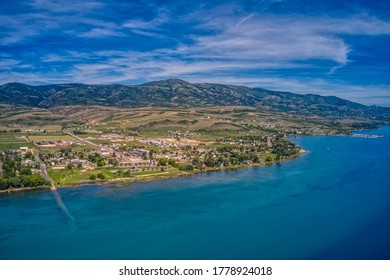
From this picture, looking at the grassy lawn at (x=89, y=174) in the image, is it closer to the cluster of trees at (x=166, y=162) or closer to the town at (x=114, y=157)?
the town at (x=114, y=157)

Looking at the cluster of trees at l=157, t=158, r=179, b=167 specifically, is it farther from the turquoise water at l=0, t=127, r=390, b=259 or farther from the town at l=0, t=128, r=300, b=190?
the turquoise water at l=0, t=127, r=390, b=259

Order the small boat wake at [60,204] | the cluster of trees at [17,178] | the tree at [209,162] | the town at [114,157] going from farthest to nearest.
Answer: the tree at [209,162]
the town at [114,157]
the cluster of trees at [17,178]
the small boat wake at [60,204]

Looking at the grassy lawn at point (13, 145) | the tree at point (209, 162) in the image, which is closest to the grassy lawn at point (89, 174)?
the tree at point (209, 162)

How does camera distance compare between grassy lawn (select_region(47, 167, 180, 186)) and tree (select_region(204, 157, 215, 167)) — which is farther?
tree (select_region(204, 157, 215, 167))

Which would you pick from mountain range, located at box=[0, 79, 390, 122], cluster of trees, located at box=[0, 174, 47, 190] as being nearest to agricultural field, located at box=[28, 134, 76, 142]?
cluster of trees, located at box=[0, 174, 47, 190]

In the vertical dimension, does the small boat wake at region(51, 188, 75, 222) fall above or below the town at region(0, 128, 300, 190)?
below

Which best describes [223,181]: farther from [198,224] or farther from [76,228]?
[76,228]
